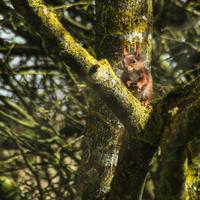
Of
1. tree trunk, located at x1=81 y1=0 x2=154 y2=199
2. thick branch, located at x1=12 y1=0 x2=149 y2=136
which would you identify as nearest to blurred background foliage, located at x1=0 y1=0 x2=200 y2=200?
tree trunk, located at x1=81 y1=0 x2=154 y2=199

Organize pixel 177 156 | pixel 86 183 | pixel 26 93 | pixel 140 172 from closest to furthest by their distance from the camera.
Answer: pixel 177 156, pixel 140 172, pixel 86 183, pixel 26 93

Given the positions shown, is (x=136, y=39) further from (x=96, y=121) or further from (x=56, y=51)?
(x=56, y=51)

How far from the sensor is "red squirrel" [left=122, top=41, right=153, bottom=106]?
2.27 metres

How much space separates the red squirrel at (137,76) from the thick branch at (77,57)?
1.55ft

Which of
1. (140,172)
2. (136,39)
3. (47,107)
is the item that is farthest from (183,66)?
(140,172)

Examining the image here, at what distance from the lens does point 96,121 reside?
2.31 m

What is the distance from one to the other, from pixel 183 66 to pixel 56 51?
4.04 m

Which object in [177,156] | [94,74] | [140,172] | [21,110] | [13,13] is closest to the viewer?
[177,156]

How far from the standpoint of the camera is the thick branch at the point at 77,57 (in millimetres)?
1724

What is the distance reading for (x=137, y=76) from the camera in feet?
7.50

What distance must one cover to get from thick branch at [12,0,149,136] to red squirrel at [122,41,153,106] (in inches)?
18.6

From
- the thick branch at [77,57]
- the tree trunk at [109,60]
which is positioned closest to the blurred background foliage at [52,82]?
the tree trunk at [109,60]

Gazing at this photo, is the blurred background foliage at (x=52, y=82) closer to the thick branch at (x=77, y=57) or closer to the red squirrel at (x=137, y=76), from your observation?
the red squirrel at (x=137, y=76)

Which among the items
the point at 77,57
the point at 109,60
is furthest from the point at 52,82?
the point at 77,57
